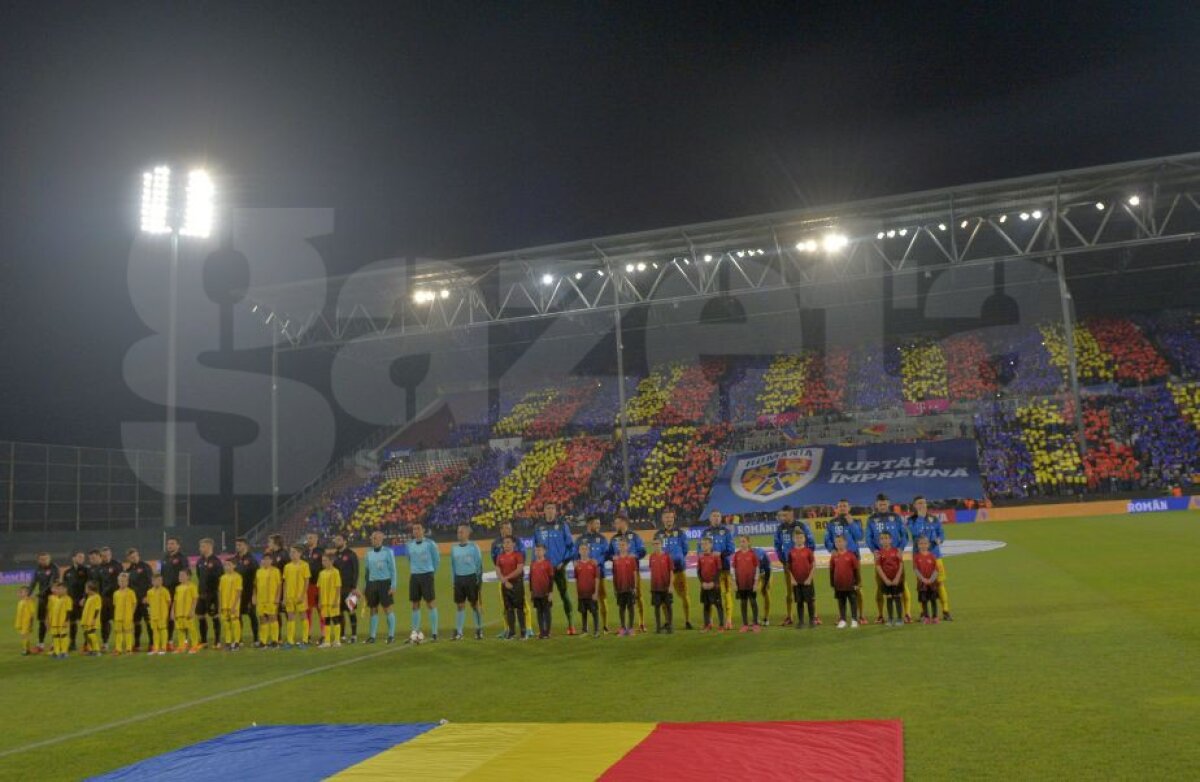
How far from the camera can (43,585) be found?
49.7 ft

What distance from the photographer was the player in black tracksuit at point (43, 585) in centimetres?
1488

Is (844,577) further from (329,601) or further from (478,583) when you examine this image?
(329,601)

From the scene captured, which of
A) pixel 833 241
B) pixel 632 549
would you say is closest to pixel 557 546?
pixel 632 549

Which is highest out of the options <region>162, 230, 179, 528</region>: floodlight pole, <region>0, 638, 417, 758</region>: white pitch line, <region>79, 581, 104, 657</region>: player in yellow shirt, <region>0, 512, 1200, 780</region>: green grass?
<region>162, 230, 179, 528</region>: floodlight pole

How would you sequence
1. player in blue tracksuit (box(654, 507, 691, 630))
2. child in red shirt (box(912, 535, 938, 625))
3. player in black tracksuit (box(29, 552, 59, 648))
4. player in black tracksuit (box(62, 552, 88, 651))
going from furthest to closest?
1. player in black tracksuit (box(62, 552, 88, 651))
2. player in black tracksuit (box(29, 552, 59, 648))
3. player in blue tracksuit (box(654, 507, 691, 630))
4. child in red shirt (box(912, 535, 938, 625))

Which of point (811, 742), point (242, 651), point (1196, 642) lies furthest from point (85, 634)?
point (1196, 642)

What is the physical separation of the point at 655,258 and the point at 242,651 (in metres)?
25.0

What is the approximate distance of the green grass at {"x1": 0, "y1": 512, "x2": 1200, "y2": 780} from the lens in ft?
20.6

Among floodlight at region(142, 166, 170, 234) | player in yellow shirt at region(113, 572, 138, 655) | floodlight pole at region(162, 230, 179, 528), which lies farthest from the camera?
floodlight at region(142, 166, 170, 234)

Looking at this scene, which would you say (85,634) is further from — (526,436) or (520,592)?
(526,436)

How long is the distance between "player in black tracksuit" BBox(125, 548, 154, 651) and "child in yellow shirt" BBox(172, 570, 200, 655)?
84cm

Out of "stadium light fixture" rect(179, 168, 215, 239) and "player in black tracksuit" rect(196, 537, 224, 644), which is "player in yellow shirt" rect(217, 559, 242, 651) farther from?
"stadium light fixture" rect(179, 168, 215, 239)

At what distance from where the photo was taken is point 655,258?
1395 inches

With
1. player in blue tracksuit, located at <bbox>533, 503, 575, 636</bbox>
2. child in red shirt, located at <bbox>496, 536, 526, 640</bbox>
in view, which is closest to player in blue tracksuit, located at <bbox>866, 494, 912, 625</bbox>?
player in blue tracksuit, located at <bbox>533, 503, 575, 636</bbox>
